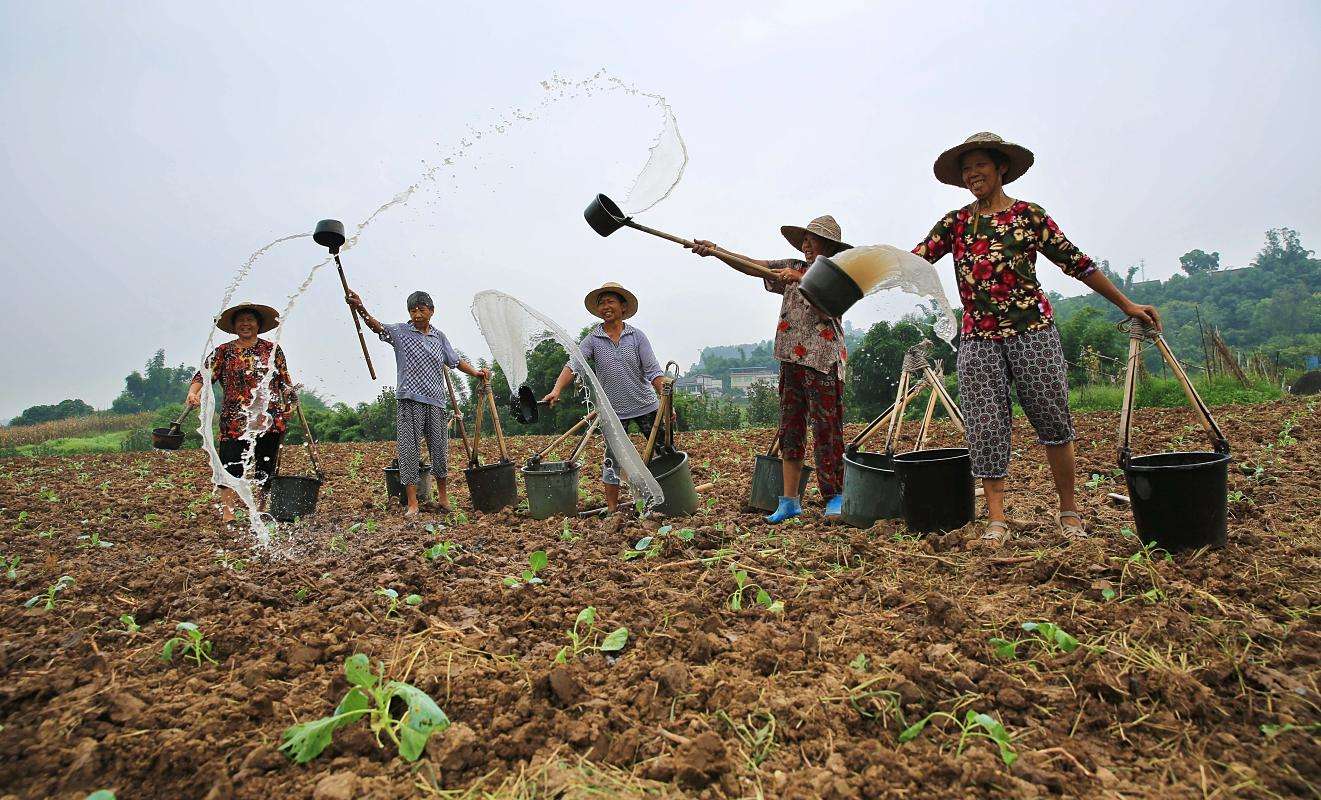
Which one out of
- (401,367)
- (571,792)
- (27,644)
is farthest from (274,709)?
(401,367)

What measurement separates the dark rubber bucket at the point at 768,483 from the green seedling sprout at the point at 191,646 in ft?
10.4

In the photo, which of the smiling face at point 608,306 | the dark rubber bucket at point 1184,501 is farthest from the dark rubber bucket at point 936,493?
the smiling face at point 608,306

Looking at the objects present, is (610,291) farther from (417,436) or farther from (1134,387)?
(1134,387)

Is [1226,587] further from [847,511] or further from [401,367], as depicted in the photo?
[401,367]

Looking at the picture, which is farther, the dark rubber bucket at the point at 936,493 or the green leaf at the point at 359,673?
the dark rubber bucket at the point at 936,493

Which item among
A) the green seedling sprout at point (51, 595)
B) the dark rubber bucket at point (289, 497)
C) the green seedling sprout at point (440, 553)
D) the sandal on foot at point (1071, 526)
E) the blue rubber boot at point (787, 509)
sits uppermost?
the dark rubber bucket at point (289, 497)

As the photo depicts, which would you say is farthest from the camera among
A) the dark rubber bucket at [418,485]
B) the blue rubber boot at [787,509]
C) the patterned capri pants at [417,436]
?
the dark rubber bucket at [418,485]

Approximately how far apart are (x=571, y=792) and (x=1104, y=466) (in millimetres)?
5821

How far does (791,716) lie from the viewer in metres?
1.78

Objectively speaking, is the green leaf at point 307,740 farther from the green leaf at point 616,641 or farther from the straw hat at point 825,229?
the straw hat at point 825,229

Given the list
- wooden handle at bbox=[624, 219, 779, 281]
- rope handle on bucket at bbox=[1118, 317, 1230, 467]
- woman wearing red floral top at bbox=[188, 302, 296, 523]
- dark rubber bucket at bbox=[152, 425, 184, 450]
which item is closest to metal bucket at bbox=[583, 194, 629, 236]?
wooden handle at bbox=[624, 219, 779, 281]

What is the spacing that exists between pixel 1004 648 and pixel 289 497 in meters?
5.15

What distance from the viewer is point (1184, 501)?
2.77 m

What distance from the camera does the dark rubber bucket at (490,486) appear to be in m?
5.34
